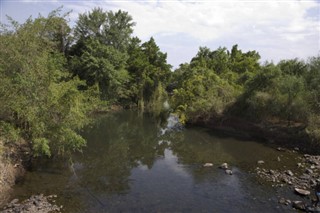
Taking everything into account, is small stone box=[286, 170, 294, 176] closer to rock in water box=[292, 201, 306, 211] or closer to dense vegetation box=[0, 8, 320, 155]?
rock in water box=[292, 201, 306, 211]

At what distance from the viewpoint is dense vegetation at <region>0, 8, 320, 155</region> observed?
18578 mm

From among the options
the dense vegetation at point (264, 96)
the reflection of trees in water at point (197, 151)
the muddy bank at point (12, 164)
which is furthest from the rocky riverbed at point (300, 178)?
the muddy bank at point (12, 164)

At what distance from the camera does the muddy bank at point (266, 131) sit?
27594 mm

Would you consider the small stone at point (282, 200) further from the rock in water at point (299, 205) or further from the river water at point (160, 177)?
the rock in water at point (299, 205)

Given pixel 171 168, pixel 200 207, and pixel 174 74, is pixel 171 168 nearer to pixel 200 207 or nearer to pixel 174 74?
pixel 200 207

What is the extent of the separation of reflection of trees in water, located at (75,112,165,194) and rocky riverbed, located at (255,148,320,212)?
8901 mm

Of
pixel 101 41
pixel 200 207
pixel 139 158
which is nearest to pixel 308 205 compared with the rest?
pixel 200 207

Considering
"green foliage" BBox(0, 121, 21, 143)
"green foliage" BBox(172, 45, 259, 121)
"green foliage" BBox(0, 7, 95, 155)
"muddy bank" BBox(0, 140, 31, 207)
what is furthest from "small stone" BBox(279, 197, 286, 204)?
"green foliage" BBox(172, 45, 259, 121)

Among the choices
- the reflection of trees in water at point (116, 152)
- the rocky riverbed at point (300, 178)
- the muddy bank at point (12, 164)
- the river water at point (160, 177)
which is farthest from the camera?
the reflection of trees in water at point (116, 152)

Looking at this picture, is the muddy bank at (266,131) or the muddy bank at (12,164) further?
the muddy bank at (266,131)

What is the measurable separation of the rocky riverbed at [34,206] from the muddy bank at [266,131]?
22.1 m

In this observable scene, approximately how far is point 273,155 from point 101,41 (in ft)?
123

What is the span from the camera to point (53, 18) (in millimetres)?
27406

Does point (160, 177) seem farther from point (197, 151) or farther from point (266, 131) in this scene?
point (266, 131)
